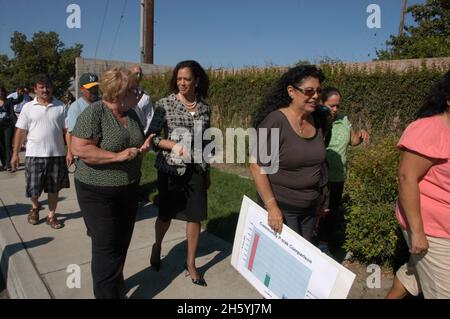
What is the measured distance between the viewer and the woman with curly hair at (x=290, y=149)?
2.30 m

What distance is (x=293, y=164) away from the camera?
233 centimetres

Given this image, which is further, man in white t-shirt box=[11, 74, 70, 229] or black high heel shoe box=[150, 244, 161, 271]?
→ man in white t-shirt box=[11, 74, 70, 229]

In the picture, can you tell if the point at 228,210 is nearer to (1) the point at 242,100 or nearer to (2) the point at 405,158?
(2) the point at 405,158

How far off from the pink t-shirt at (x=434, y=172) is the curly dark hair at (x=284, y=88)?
2.28 ft

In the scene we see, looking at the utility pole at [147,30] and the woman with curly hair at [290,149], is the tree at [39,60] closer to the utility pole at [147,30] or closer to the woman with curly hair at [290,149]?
the utility pole at [147,30]

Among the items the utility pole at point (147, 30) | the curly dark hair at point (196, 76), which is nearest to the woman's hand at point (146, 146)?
Result: the curly dark hair at point (196, 76)

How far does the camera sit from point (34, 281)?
3.12m

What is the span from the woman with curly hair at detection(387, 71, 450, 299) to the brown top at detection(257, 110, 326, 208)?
0.53 metres

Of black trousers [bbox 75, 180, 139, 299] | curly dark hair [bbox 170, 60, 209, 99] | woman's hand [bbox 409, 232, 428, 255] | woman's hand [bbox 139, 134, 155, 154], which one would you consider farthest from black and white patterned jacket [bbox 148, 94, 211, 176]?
woman's hand [bbox 409, 232, 428, 255]

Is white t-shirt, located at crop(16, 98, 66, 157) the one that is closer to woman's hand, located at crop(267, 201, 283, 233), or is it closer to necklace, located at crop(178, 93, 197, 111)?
necklace, located at crop(178, 93, 197, 111)

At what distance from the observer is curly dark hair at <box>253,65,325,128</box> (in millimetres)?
2367

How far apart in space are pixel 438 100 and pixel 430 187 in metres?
0.52
